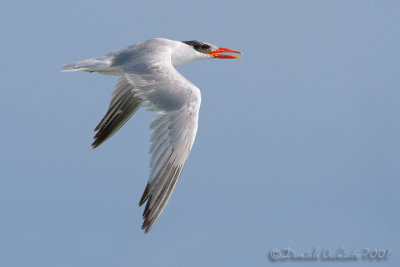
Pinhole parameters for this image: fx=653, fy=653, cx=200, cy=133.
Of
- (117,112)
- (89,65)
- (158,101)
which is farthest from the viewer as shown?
(117,112)

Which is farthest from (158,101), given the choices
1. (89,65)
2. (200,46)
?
(200,46)

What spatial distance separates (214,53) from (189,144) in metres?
3.12

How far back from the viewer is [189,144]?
648cm

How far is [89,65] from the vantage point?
780 centimetres

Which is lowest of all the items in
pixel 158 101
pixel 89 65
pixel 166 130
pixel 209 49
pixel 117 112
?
pixel 117 112

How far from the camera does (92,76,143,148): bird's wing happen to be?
27.5 feet

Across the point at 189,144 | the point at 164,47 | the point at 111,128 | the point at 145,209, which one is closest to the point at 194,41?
the point at 164,47

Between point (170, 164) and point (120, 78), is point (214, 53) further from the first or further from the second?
point (170, 164)

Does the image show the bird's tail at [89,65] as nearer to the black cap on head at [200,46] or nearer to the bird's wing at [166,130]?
the bird's wing at [166,130]

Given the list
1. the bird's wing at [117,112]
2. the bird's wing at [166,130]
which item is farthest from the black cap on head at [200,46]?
the bird's wing at [166,130]

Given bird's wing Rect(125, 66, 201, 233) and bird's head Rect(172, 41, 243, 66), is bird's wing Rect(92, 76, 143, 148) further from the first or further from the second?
bird's wing Rect(125, 66, 201, 233)

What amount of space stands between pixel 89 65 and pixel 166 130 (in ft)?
5.87

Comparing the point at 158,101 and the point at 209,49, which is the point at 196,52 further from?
the point at 158,101

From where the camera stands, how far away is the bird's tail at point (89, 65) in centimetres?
777
